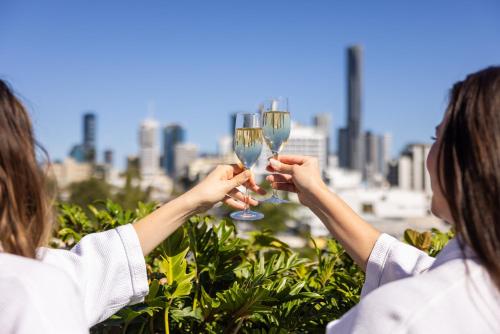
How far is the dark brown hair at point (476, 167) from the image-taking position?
3.52 ft

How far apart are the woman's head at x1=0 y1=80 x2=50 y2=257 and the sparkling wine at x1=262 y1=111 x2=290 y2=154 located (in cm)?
99

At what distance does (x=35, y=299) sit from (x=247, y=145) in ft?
3.51

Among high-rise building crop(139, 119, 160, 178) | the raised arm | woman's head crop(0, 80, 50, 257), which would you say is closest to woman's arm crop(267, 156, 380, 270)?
the raised arm

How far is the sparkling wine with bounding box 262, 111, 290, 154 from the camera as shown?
2.06 meters

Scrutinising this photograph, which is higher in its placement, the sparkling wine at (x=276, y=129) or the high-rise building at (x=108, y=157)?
the sparkling wine at (x=276, y=129)

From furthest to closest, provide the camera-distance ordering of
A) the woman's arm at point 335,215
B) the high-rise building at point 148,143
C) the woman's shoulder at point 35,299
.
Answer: the high-rise building at point 148,143 < the woman's arm at point 335,215 < the woman's shoulder at point 35,299

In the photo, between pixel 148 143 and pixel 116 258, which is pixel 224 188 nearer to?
pixel 116 258

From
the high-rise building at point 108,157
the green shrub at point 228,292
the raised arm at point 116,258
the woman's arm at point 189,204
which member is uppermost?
the woman's arm at point 189,204

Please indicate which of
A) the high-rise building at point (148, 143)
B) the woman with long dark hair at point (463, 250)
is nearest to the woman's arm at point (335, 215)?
the woman with long dark hair at point (463, 250)

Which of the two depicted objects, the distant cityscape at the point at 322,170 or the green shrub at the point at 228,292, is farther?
the distant cityscape at the point at 322,170

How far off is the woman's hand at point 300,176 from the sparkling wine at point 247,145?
7 cm

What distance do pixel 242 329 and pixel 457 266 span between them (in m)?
1.02

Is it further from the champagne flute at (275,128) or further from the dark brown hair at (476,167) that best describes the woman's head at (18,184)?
the champagne flute at (275,128)

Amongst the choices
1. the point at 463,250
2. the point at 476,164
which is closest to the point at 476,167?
the point at 476,164
